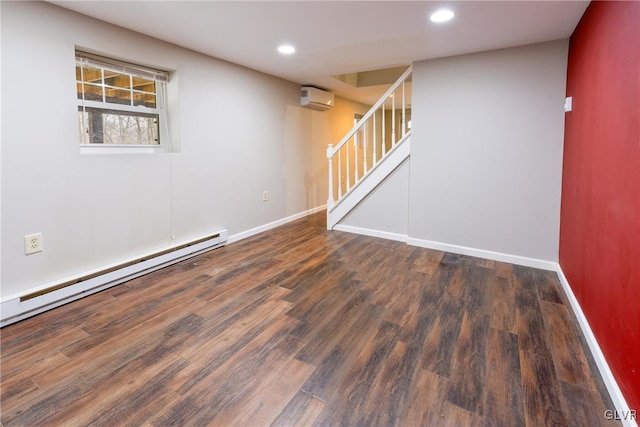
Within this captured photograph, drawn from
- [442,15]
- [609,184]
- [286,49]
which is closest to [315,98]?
[286,49]

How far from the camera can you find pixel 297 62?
3713mm

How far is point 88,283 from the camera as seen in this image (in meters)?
2.55

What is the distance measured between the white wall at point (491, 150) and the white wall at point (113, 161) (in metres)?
1.96

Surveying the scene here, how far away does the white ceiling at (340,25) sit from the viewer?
229cm

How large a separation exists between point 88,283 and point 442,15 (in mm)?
3262

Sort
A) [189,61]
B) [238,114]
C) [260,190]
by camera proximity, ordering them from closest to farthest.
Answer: [189,61] < [238,114] < [260,190]

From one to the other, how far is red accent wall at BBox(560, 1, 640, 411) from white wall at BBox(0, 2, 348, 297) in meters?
3.21

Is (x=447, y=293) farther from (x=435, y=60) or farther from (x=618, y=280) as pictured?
(x=435, y=60)

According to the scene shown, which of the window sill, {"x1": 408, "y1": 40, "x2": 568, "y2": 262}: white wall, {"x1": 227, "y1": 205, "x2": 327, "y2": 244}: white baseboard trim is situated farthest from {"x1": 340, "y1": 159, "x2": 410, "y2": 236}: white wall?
the window sill

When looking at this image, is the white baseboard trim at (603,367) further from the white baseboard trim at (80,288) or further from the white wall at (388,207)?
the white baseboard trim at (80,288)

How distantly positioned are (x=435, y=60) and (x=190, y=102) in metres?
2.54

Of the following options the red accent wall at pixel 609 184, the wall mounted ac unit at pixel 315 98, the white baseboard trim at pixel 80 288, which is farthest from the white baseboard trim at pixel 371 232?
the wall mounted ac unit at pixel 315 98

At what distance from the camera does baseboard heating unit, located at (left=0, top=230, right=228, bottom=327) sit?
2172 mm

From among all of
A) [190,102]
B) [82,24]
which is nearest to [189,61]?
[190,102]
